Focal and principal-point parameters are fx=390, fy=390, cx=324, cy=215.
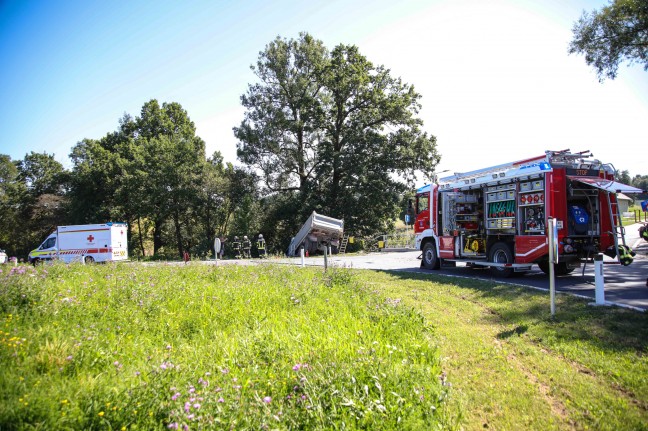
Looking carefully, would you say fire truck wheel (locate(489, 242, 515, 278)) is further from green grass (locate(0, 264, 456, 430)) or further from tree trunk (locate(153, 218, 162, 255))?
tree trunk (locate(153, 218, 162, 255))

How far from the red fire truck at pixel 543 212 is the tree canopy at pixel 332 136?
19.4m

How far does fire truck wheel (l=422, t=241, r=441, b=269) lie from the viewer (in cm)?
1647

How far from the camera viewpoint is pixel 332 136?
3675cm

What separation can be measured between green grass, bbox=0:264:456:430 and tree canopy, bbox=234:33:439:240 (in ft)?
89.2

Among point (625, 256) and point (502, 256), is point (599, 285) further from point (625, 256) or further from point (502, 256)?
point (502, 256)

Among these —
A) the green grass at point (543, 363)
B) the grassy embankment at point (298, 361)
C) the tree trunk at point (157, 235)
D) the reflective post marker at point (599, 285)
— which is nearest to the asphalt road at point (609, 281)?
the reflective post marker at point (599, 285)

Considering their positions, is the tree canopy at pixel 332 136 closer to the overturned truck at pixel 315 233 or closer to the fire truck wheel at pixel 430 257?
the overturned truck at pixel 315 233

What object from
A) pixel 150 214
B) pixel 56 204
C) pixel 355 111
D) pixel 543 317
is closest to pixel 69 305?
pixel 543 317

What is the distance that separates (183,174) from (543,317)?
120ft

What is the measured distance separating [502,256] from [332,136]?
2546 cm

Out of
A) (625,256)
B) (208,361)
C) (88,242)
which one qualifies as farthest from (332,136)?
(208,361)

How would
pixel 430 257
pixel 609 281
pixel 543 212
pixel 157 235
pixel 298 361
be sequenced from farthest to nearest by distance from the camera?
1. pixel 157 235
2. pixel 430 257
3. pixel 543 212
4. pixel 609 281
5. pixel 298 361

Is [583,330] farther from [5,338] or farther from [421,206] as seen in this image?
A: [421,206]

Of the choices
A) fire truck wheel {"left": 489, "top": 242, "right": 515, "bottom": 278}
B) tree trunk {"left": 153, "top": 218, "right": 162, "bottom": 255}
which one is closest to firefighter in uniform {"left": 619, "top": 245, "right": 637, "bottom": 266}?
fire truck wheel {"left": 489, "top": 242, "right": 515, "bottom": 278}
